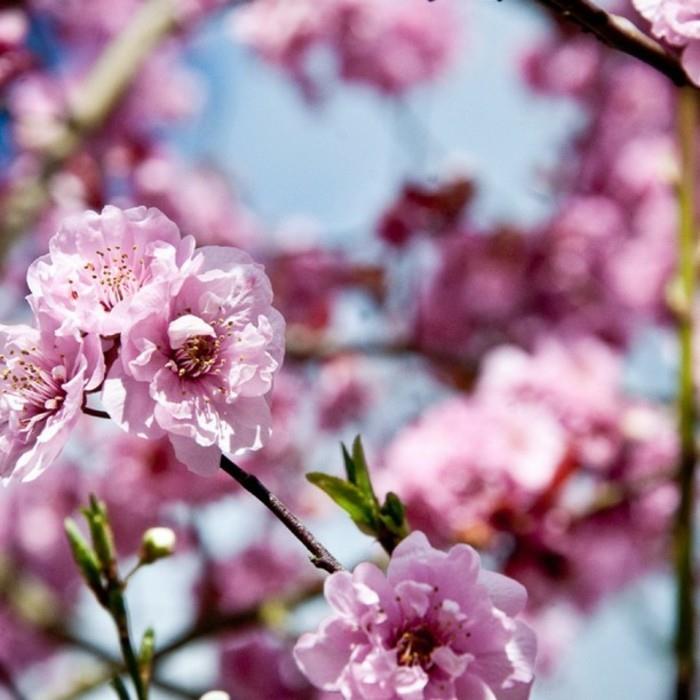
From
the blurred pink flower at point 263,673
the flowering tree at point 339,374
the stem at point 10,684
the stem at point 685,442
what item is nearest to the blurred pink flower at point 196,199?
the flowering tree at point 339,374

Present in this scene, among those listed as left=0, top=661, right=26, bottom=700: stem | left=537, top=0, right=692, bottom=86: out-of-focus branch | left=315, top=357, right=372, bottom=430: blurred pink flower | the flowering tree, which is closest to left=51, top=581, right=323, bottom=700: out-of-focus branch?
the flowering tree

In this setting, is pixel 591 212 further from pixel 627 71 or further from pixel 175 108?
pixel 175 108

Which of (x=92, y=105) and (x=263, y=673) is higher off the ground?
(x=92, y=105)

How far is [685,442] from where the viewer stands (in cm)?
169

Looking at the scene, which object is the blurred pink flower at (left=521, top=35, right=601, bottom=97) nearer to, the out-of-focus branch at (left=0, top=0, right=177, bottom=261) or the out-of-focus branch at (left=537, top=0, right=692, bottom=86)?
the out-of-focus branch at (left=0, top=0, right=177, bottom=261)

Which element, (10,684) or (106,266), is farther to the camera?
(10,684)

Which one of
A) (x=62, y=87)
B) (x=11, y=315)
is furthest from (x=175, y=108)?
(x=11, y=315)

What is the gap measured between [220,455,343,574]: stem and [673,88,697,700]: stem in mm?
848

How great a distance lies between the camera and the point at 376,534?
2.98 feet

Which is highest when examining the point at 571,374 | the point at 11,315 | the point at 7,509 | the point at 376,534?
the point at 376,534

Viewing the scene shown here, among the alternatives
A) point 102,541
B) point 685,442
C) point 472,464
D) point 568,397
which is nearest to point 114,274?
point 102,541

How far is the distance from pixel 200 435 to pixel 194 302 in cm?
12

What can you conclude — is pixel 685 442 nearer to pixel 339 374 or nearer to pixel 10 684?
pixel 10 684

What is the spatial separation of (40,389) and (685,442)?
46.4 inches
